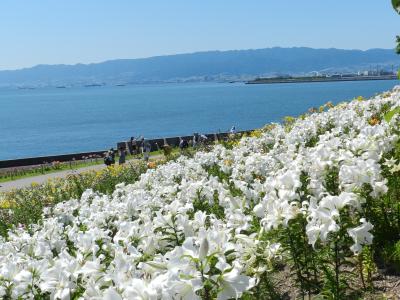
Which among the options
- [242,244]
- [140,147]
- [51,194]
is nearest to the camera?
[242,244]

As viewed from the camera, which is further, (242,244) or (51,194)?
(51,194)

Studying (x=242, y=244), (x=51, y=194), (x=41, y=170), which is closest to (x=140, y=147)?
(x=41, y=170)

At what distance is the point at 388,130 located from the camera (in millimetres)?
6824

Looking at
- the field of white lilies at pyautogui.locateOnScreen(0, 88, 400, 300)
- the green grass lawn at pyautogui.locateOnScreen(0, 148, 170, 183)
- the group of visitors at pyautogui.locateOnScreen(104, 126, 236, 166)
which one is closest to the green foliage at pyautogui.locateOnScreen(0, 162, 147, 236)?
the field of white lilies at pyautogui.locateOnScreen(0, 88, 400, 300)

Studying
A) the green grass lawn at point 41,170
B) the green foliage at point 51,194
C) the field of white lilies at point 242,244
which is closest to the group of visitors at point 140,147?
the green grass lawn at point 41,170

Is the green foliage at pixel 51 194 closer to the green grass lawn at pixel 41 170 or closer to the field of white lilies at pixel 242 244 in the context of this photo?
the field of white lilies at pixel 242 244

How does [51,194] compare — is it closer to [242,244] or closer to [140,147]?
[242,244]

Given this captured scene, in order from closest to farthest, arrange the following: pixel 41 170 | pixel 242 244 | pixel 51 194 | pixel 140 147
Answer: pixel 242 244 < pixel 51 194 < pixel 41 170 < pixel 140 147

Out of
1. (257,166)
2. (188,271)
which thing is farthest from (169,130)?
(188,271)

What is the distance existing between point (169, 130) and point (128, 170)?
7250cm

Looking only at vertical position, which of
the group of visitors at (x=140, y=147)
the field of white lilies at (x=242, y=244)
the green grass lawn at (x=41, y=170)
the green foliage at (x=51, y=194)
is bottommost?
the green grass lawn at (x=41, y=170)

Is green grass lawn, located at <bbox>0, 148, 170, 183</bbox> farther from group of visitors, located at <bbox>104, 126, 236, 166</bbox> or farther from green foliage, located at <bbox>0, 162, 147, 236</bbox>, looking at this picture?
green foliage, located at <bbox>0, 162, 147, 236</bbox>

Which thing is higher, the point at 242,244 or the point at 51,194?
the point at 242,244

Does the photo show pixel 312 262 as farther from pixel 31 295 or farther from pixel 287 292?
pixel 31 295
